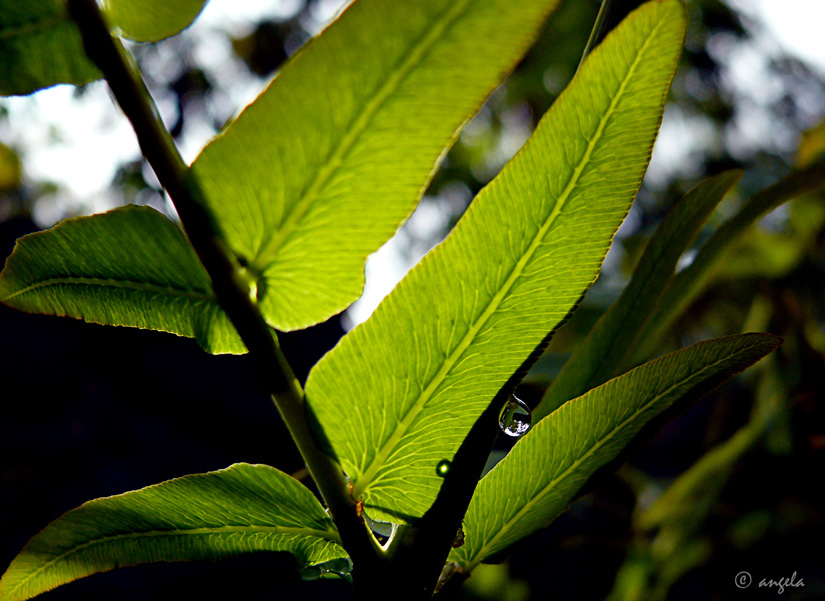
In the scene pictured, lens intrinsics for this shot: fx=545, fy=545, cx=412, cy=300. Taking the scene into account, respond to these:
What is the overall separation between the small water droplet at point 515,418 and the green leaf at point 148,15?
1.11 feet

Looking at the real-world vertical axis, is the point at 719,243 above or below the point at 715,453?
above

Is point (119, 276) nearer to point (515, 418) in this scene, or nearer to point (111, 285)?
point (111, 285)

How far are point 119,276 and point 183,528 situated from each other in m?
0.17

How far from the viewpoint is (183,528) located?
1.15 feet

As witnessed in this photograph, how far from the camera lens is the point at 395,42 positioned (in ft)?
0.86

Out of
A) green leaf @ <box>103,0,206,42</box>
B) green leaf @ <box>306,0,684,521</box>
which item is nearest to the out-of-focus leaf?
green leaf @ <box>306,0,684,521</box>

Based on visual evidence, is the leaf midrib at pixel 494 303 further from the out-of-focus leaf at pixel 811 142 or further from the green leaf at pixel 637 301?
the out-of-focus leaf at pixel 811 142

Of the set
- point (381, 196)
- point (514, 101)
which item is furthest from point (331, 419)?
point (514, 101)

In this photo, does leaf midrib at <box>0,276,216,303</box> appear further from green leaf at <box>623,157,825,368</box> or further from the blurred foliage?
green leaf at <box>623,157,825,368</box>

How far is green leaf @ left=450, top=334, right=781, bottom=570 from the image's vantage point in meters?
0.31

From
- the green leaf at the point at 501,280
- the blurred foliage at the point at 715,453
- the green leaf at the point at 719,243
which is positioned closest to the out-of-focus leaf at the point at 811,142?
the blurred foliage at the point at 715,453

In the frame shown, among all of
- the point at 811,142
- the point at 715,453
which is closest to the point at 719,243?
the point at 715,453

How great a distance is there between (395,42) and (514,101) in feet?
12.0

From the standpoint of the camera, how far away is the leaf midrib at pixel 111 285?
0.32m
